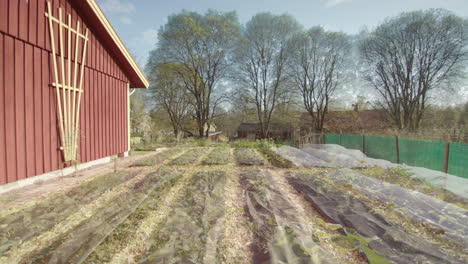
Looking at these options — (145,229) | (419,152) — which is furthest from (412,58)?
(145,229)

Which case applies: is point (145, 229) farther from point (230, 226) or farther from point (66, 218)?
point (66, 218)

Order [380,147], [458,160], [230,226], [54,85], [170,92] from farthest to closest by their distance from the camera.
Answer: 1. [170,92]
2. [380,147]
3. [458,160]
4. [54,85]
5. [230,226]

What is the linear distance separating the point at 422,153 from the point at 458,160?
3.97 feet

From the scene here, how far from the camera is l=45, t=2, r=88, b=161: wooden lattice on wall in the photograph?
4.30 meters

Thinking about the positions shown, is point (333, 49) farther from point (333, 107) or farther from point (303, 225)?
point (303, 225)

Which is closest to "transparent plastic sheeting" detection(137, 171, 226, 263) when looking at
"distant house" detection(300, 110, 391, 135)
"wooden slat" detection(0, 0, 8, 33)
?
"wooden slat" detection(0, 0, 8, 33)

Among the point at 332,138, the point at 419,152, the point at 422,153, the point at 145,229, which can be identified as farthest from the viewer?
the point at 332,138

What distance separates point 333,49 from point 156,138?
57.2 feet

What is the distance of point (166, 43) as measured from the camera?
1727 cm

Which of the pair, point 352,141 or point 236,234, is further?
point 352,141

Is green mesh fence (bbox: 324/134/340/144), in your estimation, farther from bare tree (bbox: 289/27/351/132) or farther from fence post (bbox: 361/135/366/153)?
bare tree (bbox: 289/27/351/132)

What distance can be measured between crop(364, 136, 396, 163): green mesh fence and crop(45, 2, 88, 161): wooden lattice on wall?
10321 millimetres

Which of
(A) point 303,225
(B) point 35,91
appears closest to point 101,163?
(B) point 35,91

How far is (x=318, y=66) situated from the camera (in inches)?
719
